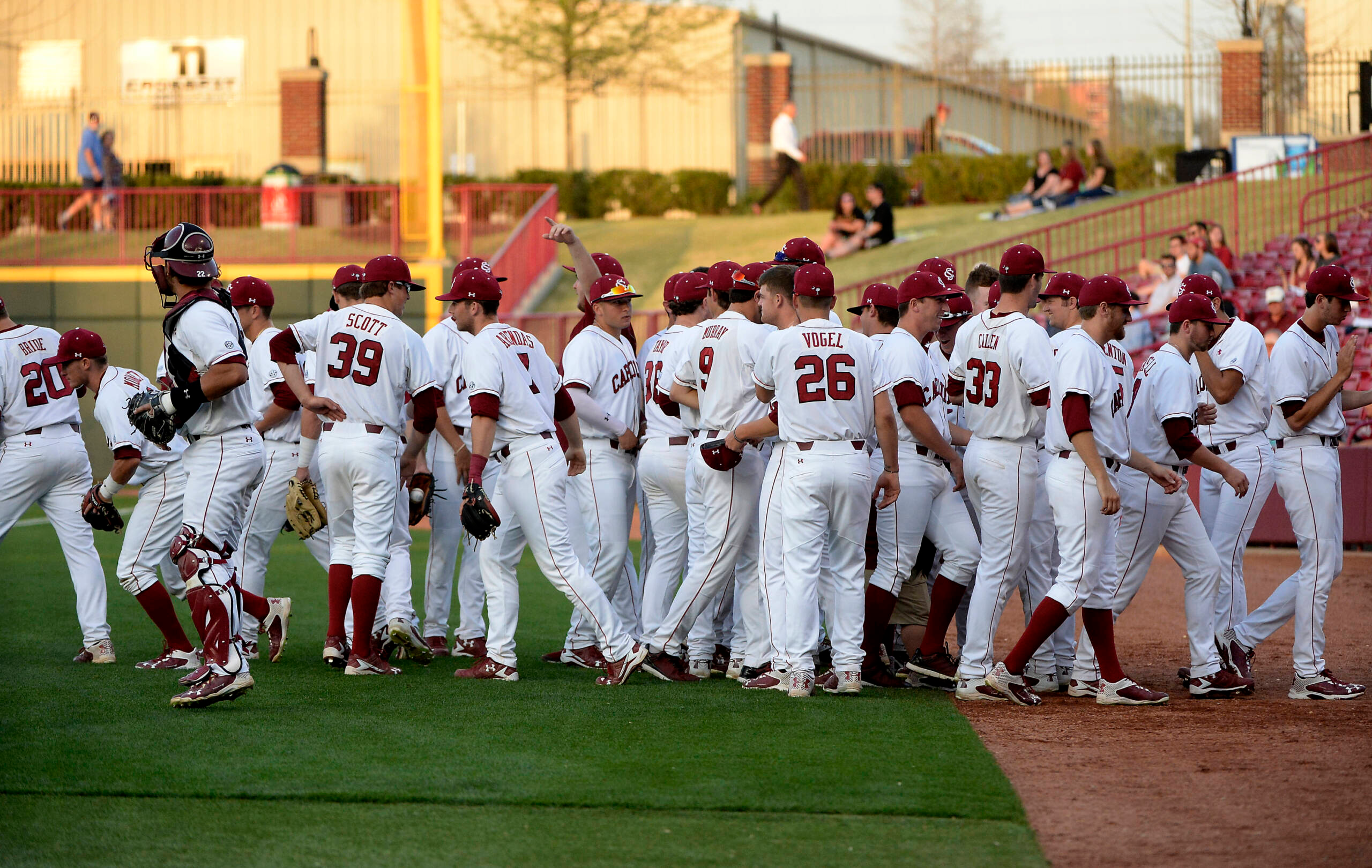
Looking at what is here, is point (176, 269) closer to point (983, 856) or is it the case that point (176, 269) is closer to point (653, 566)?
point (653, 566)

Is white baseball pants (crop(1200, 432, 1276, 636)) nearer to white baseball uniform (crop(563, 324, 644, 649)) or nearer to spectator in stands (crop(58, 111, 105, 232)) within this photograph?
white baseball uniform (crop(563, 324, 644, 649))

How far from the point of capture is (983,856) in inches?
181

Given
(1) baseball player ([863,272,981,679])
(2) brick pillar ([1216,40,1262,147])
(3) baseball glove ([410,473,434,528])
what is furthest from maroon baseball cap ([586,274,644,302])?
(2) brick pillar ([1216,40,1262,147])

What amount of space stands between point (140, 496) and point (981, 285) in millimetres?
4966

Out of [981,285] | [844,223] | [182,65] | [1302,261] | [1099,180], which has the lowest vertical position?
[981,285]

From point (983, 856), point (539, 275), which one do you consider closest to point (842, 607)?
point (983, 856)

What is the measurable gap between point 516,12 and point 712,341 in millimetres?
28162

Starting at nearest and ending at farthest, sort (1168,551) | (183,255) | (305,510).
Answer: (183,255)
(1168,551)
(305,510)

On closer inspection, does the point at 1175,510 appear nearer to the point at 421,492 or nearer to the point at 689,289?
the point at 689,289

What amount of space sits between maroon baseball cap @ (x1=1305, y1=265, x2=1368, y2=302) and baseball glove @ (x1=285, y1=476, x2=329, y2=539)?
17.8ft

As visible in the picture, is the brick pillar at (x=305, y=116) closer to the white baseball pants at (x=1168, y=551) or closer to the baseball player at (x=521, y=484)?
the baseball player at (x=521, y=484)

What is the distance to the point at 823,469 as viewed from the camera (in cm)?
699

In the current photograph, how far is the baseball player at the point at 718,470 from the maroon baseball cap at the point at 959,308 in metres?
1.18

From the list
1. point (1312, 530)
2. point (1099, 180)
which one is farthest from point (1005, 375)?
point (1099, 180)
